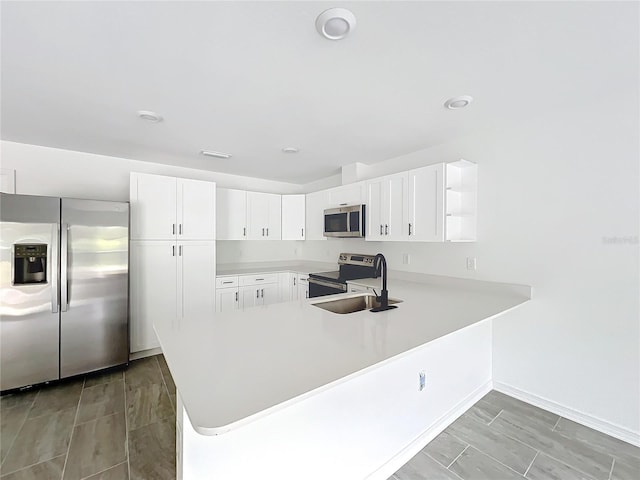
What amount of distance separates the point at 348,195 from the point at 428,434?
2.65m

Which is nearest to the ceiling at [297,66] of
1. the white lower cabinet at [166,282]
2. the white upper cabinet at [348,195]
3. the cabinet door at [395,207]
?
the cabinet door at [395,207]

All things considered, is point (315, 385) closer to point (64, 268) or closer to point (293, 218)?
point (64, 268)

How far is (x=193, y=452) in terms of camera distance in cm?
101

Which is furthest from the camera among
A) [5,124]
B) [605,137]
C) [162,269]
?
[162,269]

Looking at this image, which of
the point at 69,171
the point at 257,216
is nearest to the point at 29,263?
the point at 69,171

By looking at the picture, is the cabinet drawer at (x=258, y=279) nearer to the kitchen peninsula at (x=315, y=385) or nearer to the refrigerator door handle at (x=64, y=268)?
the refrigerator door handle at (x=64, y=268)

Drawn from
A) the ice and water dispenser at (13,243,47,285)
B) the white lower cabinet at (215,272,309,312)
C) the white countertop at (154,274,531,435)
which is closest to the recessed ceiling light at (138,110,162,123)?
the ice and water dispenser at (13,243,47,285)

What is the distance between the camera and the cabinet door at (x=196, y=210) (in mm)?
3434

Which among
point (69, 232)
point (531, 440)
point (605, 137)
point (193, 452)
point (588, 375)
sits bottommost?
point (531, 440)

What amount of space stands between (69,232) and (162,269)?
0.95 metres

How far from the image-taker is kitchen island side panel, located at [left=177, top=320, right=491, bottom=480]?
1.06 metres

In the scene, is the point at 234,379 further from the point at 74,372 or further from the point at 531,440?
the point at 74,372

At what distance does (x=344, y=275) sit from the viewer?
3365mm

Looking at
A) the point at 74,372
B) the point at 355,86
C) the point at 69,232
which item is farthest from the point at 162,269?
the point at 355,86
